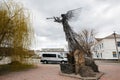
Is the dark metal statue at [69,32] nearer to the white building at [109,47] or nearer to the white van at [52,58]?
the white van at [52,58]

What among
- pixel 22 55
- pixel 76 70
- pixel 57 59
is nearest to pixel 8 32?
pixel 22 55

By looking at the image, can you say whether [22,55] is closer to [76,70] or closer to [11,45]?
[11,45]

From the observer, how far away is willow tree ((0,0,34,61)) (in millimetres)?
20094

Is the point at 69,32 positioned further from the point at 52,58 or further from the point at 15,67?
the point at 52,58

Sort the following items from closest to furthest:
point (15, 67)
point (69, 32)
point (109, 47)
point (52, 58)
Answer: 1. point (69, 32)
2. point (15, 67)
3. point (52, 58)
4. point (109, 47)

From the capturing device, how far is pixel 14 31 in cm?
2053

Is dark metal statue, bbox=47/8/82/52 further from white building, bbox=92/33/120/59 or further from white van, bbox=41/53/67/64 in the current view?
white building, bbox=92/33/120/59

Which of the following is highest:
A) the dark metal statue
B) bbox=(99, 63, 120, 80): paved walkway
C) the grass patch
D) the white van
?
the dark metal statue

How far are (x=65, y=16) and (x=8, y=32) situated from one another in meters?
5.59

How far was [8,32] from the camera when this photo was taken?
20.2 meters

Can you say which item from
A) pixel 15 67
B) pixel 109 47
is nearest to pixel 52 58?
pixel 15 67

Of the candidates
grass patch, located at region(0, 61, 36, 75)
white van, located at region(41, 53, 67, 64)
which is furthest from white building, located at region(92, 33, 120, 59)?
→ grass patch, located at region(0, 61, 36, 75)

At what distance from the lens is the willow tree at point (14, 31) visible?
20.1 metres

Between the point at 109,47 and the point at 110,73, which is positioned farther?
the point at 109,47
